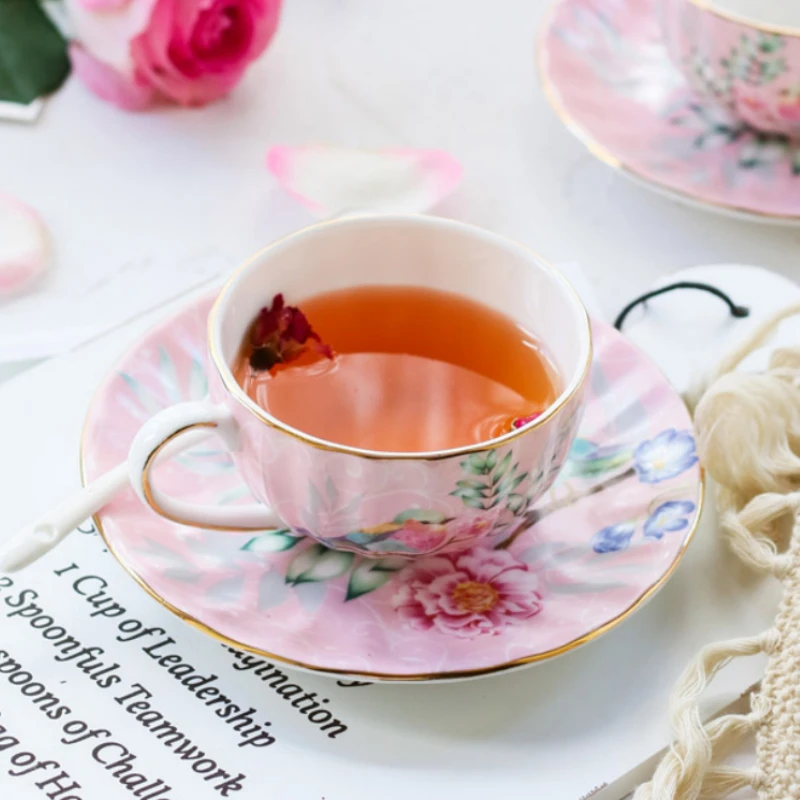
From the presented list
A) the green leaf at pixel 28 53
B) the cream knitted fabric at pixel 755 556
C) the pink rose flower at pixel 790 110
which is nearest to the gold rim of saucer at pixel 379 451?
the cream knitted fabric at pixel 755 556

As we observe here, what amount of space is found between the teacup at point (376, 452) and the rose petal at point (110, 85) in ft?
1.31

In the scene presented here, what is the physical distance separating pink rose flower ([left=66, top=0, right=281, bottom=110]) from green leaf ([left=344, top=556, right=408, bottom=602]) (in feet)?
1.70

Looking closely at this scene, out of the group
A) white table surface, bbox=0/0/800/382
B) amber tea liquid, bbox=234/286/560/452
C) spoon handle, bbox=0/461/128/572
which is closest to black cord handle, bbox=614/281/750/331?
white table surface, bbox=0/0/800/382

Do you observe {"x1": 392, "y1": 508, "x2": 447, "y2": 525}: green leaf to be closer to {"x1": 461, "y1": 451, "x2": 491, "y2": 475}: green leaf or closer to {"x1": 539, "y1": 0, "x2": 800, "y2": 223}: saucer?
{"x1": 461, "y1": 451, "x2": 491, "y2": 475}: green leaf

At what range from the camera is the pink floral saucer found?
1.81ft

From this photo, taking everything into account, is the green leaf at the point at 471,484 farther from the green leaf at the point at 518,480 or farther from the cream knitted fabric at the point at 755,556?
the cream knitted fabric at the point at 755,556

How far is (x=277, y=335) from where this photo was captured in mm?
659

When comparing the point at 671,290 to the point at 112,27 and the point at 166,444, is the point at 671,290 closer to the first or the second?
the point at 166,444

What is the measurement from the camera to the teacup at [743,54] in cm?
82

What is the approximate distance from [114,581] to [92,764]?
0.12 meters

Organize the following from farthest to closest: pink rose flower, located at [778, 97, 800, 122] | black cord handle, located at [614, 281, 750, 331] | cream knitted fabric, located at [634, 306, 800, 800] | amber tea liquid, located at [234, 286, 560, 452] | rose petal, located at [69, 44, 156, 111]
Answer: rose petal, located at [69, 44, 156, 111], pink rose flower, located at [778, 97, 800, 122], black cord handle, located at [614, 281, 750, 331], amber tea liquid, located at [234, 286, 560, 452], cream knitted fabric, located at [634, 306, 800, 800]

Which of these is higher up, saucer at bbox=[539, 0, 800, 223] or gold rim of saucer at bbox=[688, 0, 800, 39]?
gold rim of saucer at bbox=[688, 0, 800, 39]

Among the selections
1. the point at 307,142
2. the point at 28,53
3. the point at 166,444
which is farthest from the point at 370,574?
the point at 28,53

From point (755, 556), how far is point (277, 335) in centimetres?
30
